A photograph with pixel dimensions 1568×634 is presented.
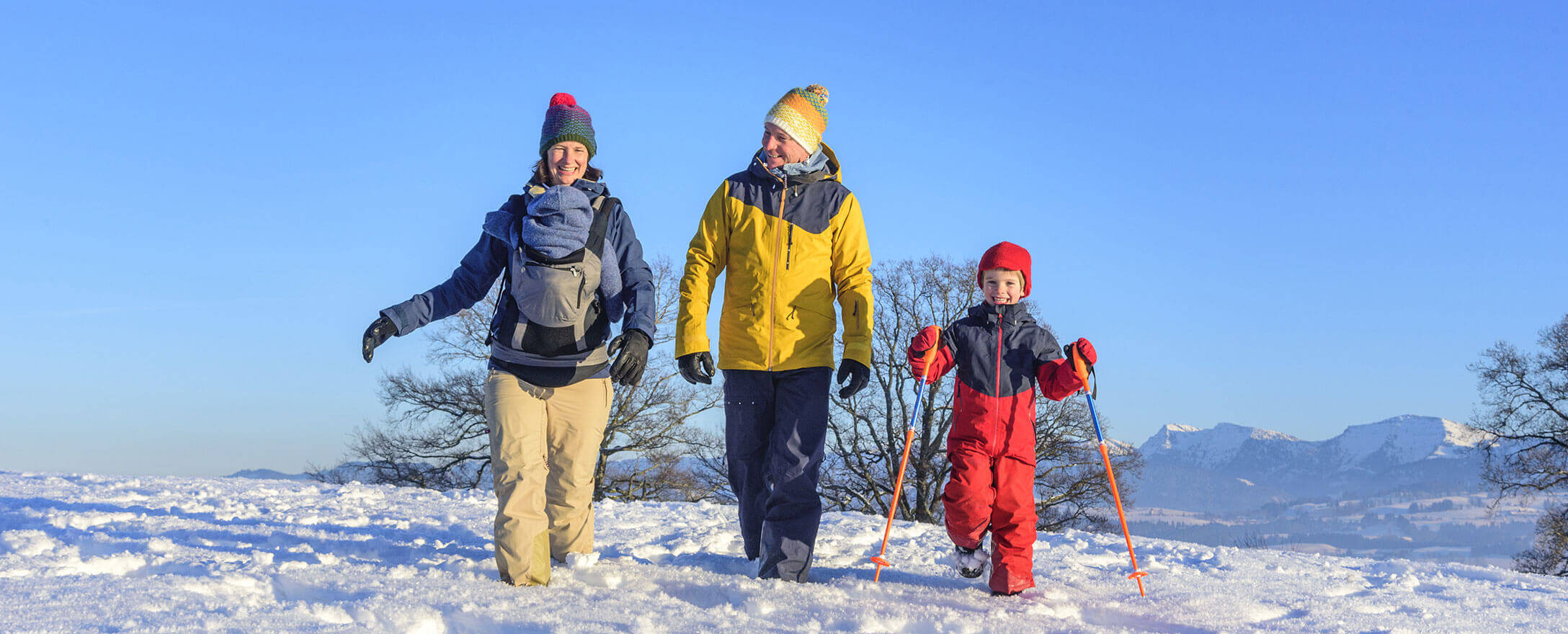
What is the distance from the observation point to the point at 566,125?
4109 millimetres

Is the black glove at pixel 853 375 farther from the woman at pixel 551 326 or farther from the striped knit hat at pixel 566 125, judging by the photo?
the striped knit hat at pixel 566 125

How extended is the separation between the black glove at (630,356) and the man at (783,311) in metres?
0.30

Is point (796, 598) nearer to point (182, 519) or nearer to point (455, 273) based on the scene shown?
point (455, 273)

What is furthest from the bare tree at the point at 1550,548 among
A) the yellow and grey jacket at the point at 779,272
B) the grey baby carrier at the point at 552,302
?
the grey baby carrier at the point at 552,302

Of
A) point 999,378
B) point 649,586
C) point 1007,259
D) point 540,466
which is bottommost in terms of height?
point 649,586

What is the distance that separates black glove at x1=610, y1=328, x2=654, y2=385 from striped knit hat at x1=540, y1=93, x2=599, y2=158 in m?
0.88

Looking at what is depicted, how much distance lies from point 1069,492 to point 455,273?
59.4 feet

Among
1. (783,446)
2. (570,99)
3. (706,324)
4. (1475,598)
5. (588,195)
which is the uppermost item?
(570,99)

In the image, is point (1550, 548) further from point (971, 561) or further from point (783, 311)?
point (783, 311)

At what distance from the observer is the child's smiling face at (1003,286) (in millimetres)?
4297

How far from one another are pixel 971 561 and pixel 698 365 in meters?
1.51

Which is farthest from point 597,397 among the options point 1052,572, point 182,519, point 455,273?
point 182,519

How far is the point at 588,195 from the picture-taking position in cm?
405

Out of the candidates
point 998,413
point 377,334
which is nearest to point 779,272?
point 998,413
